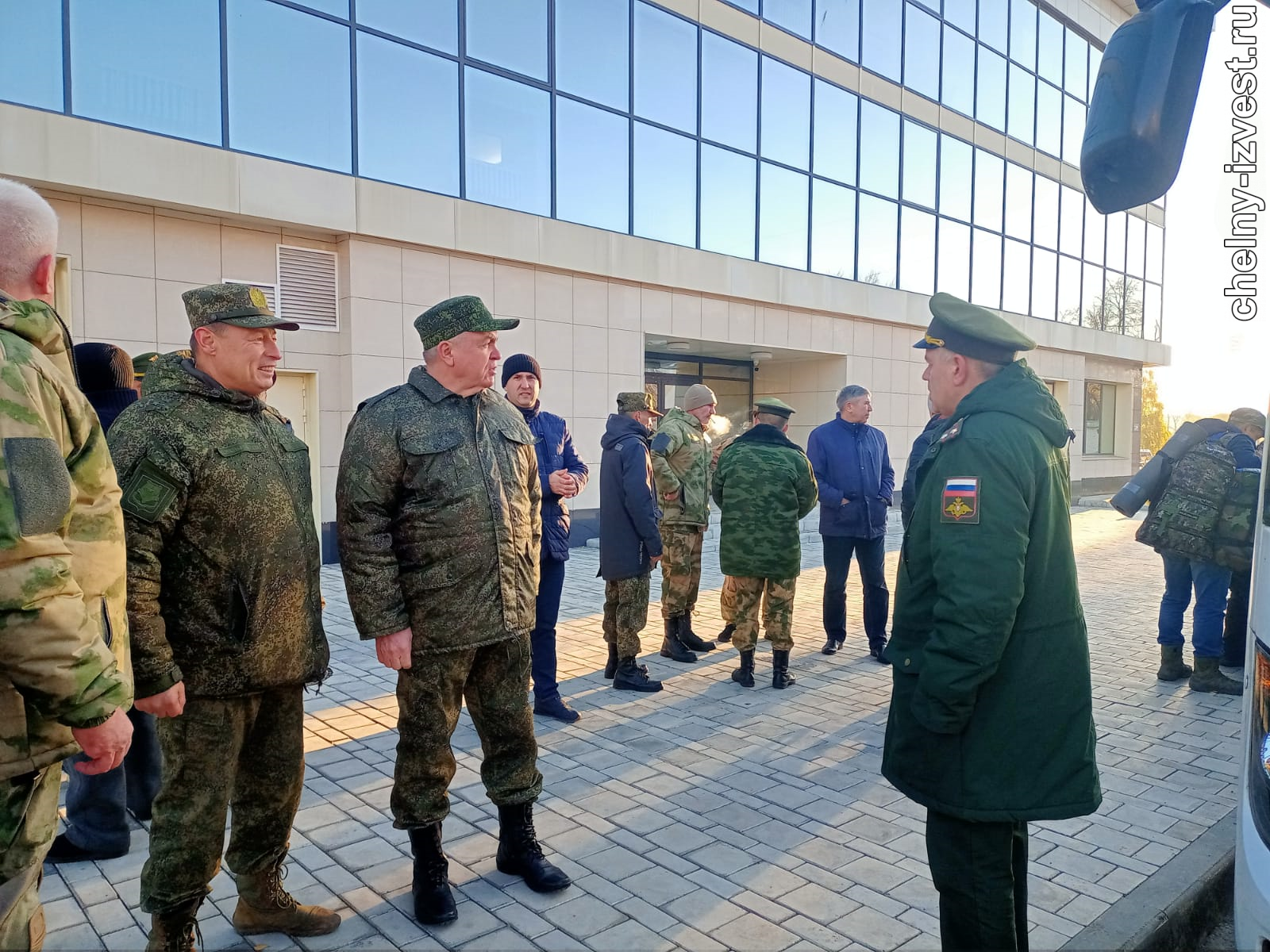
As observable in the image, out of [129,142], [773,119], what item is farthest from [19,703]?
[773,119]

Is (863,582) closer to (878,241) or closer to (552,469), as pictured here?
(552,469)

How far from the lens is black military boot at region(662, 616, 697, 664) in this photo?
659 centimetres

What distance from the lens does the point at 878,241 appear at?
720 inches

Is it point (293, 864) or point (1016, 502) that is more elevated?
point (1016, 502)

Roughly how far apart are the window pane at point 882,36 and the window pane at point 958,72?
173 centimetres

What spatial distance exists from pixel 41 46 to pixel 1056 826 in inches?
429

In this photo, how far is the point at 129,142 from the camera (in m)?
9.09

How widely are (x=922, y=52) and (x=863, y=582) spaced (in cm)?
1645

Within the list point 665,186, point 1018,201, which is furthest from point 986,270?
point 665,186

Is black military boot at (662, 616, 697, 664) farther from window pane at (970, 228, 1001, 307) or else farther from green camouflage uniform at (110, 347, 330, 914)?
window pane at (970, 228, 1001, 307)

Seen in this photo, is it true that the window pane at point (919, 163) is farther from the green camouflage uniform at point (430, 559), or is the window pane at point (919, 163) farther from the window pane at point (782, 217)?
the green camouflage uniform at point (430, 559)

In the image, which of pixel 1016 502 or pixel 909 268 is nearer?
pixel 1016 502

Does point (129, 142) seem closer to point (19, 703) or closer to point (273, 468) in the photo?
point (273, 468)

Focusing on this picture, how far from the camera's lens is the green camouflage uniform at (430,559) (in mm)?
3002
